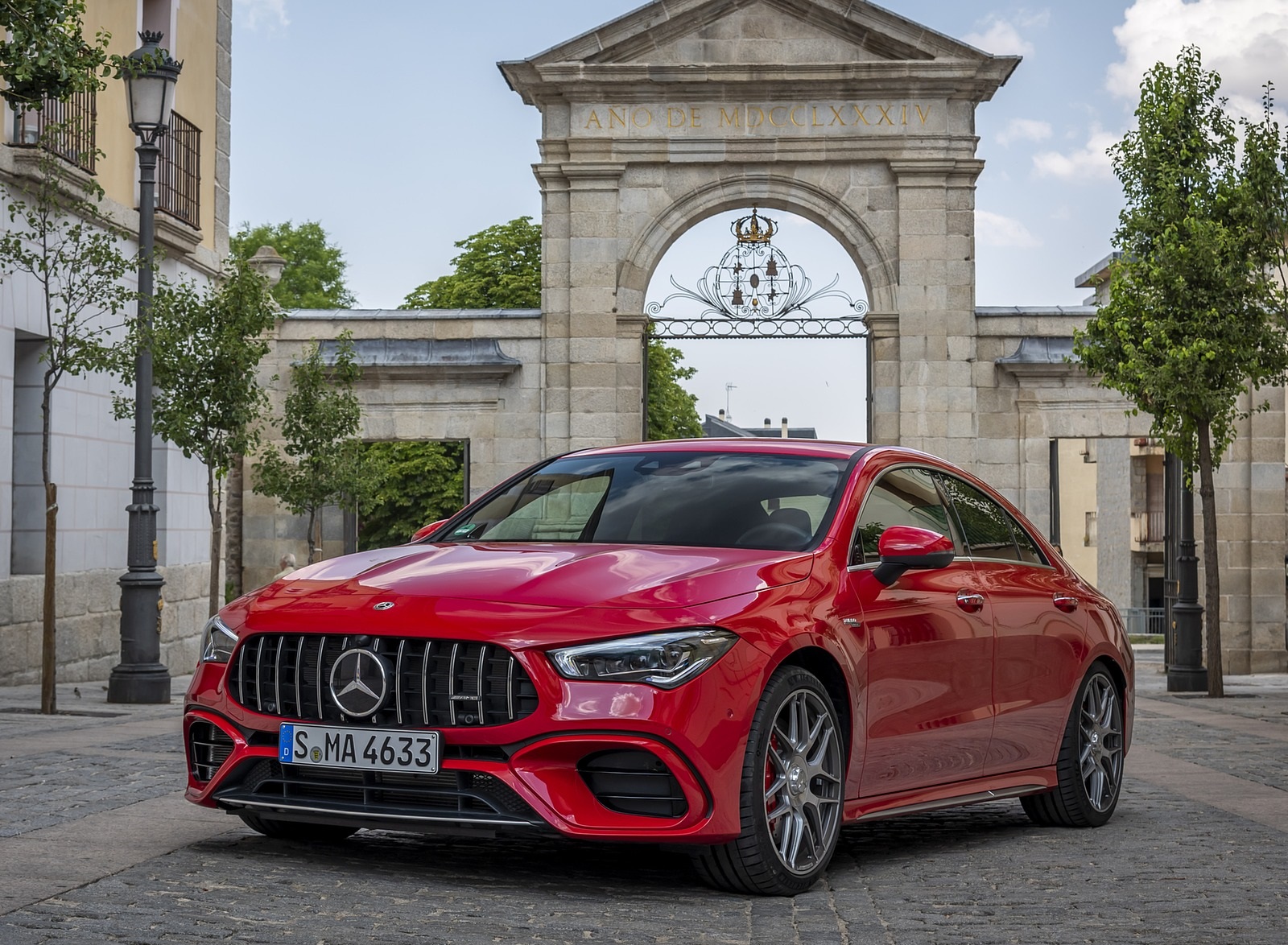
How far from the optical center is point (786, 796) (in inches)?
235

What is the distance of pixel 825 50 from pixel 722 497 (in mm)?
20994

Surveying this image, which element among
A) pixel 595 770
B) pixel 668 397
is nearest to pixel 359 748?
pixel 595 770

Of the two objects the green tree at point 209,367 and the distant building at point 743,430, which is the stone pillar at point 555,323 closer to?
the green tree at point 209,367

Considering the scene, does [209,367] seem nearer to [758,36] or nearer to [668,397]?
[758,36]

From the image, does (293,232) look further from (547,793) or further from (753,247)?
(547,793)

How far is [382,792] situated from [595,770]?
701 mm

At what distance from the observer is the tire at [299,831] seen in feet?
22.0

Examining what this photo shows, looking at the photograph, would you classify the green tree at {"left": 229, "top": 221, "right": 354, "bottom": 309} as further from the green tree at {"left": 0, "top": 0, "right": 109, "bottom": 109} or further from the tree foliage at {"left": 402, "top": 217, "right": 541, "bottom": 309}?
the green tree at {"left": 0, "top": 0, "right": 109, "bottom": 109}

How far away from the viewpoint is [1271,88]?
18.1 metres

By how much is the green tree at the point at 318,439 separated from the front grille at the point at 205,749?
19902 millimetres

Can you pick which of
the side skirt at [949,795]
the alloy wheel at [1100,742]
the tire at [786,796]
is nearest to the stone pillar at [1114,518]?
the alloy wheel at [1100,742]

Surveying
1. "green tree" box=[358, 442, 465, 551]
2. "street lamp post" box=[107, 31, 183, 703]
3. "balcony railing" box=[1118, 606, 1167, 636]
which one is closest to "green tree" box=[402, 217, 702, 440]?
→ "green tree" box=[358, 442, 465, 551]

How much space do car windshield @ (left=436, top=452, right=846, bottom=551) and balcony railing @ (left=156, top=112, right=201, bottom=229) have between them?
582 inches

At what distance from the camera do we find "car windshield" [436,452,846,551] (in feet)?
22.0
